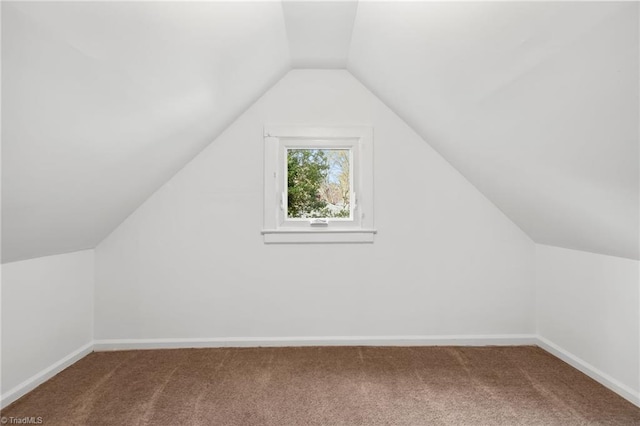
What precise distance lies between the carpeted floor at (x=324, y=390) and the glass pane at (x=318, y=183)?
105 centimetres

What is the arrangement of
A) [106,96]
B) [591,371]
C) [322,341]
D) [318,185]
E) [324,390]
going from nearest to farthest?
[106,96] → [324,390] → [591,371] → [322,341] → [318,185]

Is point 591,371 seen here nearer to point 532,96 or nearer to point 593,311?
point 593,311

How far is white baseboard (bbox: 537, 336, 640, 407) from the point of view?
1887 mm

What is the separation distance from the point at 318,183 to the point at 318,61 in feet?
2.97

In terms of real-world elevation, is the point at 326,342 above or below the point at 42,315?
below

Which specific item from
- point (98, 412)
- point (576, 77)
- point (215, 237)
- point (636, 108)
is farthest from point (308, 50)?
point (98, 412)

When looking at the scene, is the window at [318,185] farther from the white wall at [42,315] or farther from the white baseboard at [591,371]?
the white baseboard at [591,371]

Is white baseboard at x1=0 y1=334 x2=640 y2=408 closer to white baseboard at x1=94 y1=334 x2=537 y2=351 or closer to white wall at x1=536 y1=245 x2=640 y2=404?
white baseboard at x1=94 y1=334 x2=537 y2=351

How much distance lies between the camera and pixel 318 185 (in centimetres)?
281

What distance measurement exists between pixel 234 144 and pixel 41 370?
73.2 inches

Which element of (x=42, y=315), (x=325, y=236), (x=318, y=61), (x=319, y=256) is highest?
(x=318, y=61)

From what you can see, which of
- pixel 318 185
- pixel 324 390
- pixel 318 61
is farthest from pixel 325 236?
pixel 318 61

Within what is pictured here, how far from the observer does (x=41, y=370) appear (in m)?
2.08

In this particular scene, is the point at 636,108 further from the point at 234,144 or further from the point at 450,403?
the point at 234,144
